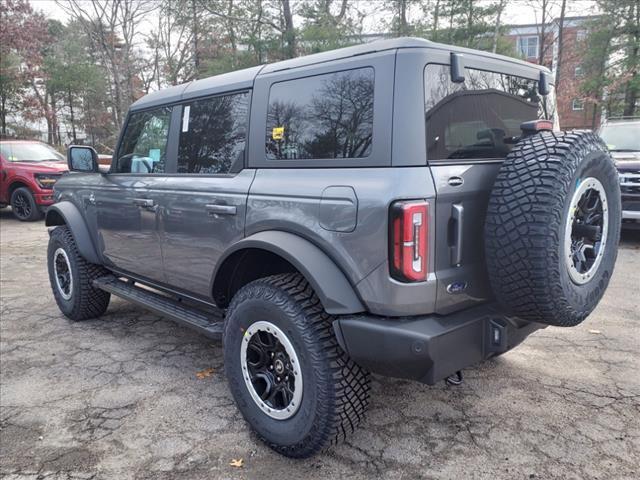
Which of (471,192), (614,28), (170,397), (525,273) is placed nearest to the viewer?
(525,273)

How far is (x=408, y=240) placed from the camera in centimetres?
205

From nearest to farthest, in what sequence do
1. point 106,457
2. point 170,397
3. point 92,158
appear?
1. point 106,457
2. point 170,397
3. point 92,158

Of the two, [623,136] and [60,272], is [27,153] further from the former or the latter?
[623,136]

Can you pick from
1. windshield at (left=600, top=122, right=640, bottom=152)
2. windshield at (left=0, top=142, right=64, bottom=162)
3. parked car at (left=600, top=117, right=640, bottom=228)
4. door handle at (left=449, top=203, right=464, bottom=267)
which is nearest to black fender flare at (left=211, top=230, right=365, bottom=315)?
door handle at (left=449, top=203, right=464, bottom=267)

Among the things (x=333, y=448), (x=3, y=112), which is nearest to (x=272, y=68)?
(x=333, y=448)

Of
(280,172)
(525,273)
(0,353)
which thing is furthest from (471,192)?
(0,353)

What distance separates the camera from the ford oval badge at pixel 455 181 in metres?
2.17

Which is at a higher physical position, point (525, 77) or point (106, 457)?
point (525, 77)

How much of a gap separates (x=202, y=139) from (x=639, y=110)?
74.0ft

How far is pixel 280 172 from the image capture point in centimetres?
265

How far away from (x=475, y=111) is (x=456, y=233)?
0.69 meters

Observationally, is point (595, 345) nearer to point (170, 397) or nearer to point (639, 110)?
point (170, 397)

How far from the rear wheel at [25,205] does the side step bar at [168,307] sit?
8292 mm

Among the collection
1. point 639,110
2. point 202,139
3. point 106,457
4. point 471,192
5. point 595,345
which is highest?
point 639,110
